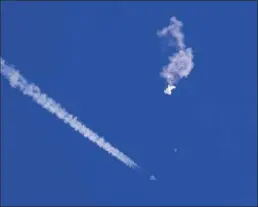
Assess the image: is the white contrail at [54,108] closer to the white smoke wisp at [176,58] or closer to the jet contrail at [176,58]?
the jet contrail at [176,58]

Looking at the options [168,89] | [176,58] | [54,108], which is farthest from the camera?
[168,89]

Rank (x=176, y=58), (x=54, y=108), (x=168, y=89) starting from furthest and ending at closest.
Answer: (x=168, y=89) → (x=176, y=58) → (x=54, y=108)

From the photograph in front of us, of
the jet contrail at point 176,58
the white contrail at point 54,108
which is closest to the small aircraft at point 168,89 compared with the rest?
the jet contrail at point 176,58

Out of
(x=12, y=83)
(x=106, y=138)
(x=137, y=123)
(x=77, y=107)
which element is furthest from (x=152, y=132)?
(x=12, y=83)

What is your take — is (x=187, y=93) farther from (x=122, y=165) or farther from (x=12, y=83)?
(x=12, y=83)

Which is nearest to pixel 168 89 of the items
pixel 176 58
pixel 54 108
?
pixel 176 58

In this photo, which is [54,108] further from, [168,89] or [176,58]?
[176,58]

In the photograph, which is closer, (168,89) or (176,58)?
(176,58)

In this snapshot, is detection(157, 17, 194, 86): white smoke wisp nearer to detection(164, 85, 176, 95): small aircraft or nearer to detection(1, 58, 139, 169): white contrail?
detection(164, 85, 176, 95): small aircraft

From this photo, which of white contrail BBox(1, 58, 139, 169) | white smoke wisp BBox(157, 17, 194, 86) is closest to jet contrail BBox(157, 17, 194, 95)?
white smoke wisp BBox(157, 17, 194, 86)
